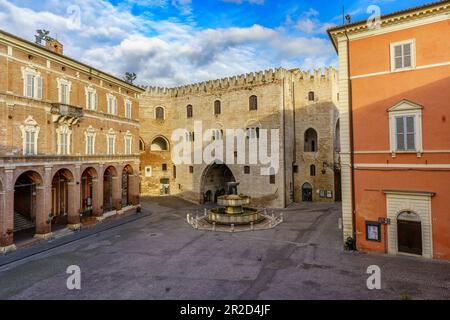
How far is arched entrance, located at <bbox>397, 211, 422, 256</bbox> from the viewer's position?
→ 53.2ft

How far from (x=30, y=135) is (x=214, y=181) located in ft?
81.3

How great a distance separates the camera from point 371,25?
17.2 metres

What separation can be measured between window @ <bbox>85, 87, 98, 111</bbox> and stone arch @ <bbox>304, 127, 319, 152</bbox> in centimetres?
2469

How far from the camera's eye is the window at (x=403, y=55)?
16344mm

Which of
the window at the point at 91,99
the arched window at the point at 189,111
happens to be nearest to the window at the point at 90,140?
the window at the point at 91,99

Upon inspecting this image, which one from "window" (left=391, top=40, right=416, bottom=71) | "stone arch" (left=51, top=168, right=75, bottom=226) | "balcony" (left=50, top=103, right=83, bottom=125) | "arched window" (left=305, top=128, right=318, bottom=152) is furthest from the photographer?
"arched window" (left=305, top=128, right=318, bottom=152)

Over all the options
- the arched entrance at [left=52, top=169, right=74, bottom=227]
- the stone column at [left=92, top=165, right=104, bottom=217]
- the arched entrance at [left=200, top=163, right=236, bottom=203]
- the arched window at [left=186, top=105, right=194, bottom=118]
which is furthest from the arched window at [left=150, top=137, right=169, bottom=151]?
the stone column at [left=92, top=165, right=104, bottom=217]

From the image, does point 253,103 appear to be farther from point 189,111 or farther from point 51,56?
point 51,56

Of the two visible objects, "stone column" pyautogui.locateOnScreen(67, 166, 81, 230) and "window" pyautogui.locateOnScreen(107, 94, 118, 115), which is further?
"window" pyautogui.locateOnScreen(107, 94, 118, 115)

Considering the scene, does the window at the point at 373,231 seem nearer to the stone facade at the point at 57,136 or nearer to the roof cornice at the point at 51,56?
the stone facade at the point at 57,136

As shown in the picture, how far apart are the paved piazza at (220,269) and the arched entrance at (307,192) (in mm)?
14206

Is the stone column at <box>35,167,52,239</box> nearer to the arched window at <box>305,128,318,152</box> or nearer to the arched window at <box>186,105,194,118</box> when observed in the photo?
the arched window at <box>186,105,194,118</box>

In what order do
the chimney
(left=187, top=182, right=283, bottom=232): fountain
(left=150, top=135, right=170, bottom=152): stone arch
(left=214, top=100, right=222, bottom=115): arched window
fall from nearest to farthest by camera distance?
1. (left=187, top=182, right=283, bottom=232): fountain
2. the chimney
3. (left=214, top=100, right=222, bottom=115): arched window
4. (left=150, top=135, right=170, bottom=152): stone arch
